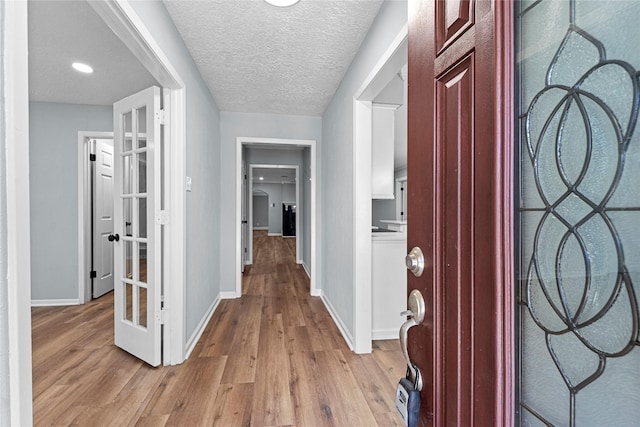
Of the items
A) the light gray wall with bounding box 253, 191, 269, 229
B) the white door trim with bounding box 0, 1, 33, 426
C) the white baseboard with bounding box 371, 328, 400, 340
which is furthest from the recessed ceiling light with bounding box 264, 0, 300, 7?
the light gray wall with bounding box 253, 191, 269, 229

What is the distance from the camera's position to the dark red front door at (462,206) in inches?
17.7

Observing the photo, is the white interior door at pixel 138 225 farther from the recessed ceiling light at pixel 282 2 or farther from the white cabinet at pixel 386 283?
the white cabinet at pixel 386 283

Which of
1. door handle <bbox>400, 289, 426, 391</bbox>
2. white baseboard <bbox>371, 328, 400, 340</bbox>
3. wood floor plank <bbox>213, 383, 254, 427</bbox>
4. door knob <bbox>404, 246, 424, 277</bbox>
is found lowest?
wood floor plank <bbox>213, 383, 254, 427</bbox>

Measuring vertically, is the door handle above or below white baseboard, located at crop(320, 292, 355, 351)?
above

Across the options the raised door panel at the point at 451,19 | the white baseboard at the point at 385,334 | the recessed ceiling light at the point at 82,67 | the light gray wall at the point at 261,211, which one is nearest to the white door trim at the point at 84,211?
the recessed ceiling light at the point at 82,67

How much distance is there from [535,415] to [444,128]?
48 centimetres

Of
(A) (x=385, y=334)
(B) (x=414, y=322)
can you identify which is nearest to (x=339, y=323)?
(A) (x=385, y=334)

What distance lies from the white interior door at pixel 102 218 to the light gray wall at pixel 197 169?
1.49 meters

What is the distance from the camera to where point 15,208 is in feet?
2.39

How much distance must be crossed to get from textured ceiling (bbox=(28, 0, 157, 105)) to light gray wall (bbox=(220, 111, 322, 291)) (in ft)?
3.34

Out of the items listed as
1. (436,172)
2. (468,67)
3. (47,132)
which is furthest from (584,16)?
(47,132)

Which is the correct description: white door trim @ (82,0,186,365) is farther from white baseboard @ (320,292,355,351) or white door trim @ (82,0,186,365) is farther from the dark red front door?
the dark red front door

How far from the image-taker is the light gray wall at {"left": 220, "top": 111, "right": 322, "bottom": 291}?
3807 millimetres

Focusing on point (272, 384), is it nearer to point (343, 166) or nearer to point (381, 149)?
point (343, 166)
